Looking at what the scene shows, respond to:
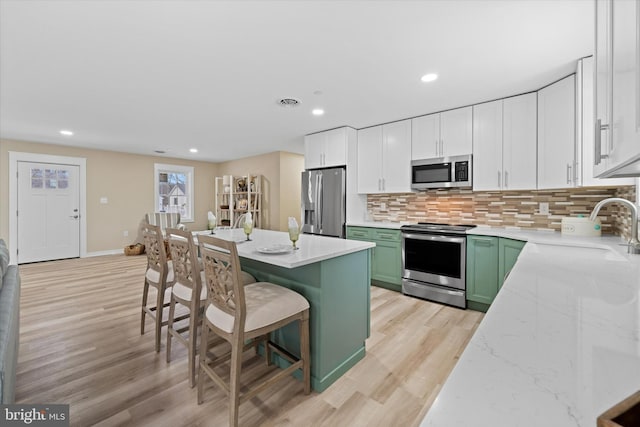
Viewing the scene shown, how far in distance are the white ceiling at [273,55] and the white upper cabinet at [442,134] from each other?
0.53 ft

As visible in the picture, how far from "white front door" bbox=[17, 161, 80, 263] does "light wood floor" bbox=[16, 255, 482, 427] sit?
2785mm

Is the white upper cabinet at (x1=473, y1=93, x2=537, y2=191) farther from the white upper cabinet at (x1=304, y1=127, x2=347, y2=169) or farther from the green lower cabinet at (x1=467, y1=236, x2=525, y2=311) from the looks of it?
the white upper cabinet at (x1=304, y1=127, x2=347, y2=169)

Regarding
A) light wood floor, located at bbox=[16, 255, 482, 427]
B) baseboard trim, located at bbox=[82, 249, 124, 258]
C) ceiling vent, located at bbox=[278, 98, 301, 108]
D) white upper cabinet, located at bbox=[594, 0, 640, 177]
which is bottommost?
light wood floor, located at bbox=[16, 255, 482, 427]

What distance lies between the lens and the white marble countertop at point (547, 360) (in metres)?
0.41

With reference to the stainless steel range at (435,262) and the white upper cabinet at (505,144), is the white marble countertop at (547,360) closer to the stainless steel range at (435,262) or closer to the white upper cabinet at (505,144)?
the stainless steel range at (435,262)

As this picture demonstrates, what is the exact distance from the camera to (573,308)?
31.8 inches

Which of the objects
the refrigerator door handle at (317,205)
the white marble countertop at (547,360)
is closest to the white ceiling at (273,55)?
the refrigerator door handle at (317,205)

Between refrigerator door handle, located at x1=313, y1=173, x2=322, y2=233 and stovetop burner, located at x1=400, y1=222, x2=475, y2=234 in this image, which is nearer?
stovetop burner, located at x1=400, y1=222, x2=475, y2=234

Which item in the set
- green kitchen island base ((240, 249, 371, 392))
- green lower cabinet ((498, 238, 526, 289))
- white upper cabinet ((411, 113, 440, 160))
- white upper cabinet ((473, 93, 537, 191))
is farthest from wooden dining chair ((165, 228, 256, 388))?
white upper cabinet ((473, 93, 537, 191))

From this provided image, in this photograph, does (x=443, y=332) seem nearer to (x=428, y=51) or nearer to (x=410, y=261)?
(x=410, y=261)

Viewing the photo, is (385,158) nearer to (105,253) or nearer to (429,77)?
(429,77)

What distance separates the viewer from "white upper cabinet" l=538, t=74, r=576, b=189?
8.31 feet

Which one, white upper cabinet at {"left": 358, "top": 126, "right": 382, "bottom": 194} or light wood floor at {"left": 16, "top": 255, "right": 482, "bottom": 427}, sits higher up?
white upper cabinet at {"left": 358, "top": 126, "right": 382, "bottom": 194}

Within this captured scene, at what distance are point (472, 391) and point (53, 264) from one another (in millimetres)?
6975
